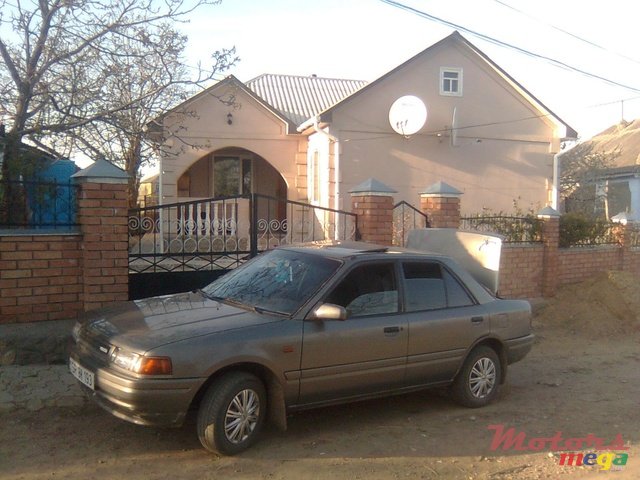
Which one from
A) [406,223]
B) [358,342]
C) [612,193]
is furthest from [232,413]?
[612,193]

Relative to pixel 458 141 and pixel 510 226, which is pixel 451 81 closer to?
pixel 458 141

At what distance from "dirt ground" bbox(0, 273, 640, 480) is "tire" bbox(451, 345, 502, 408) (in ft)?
0.43

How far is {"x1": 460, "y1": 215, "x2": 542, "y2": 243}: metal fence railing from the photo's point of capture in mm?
10779

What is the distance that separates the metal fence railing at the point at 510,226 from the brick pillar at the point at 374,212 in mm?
2154

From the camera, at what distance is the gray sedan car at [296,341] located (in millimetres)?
4363

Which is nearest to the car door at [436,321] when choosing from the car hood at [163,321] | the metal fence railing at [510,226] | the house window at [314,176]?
the car hood at [163,321]

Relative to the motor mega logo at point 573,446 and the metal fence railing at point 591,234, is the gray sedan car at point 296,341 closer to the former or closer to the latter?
the motor mega logo at point 573,446

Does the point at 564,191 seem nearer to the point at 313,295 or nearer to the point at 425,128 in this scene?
the point at 425,128

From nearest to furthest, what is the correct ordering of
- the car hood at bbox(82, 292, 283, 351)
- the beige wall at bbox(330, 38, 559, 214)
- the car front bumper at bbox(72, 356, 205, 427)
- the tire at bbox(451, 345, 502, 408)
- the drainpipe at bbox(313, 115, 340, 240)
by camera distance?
the car front bumper at bbox(72, 356, 205, 427), the car hood at bbox(82, 292, 283, 351), the tire at bbox(451, 345, 502, 408), the drainpipe at bbox(313, 115, 340, 240), the beige wall at bbox(330, 38, 559, 214)

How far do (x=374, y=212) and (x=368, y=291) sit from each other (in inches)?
142

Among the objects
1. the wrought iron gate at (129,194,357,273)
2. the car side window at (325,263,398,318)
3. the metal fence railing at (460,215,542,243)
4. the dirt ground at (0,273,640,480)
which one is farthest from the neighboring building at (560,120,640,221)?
the car side window at (325,263,398,318)

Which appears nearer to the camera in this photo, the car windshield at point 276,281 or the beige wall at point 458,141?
the car windshield at point 276,281

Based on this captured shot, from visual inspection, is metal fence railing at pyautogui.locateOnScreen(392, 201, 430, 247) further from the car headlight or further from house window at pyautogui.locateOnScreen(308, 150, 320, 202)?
the car headlight

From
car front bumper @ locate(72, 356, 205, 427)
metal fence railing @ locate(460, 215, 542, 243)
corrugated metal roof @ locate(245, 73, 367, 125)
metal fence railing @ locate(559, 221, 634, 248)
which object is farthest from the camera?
corrugated metal roof @ locate(245, 73, 367, 125)
